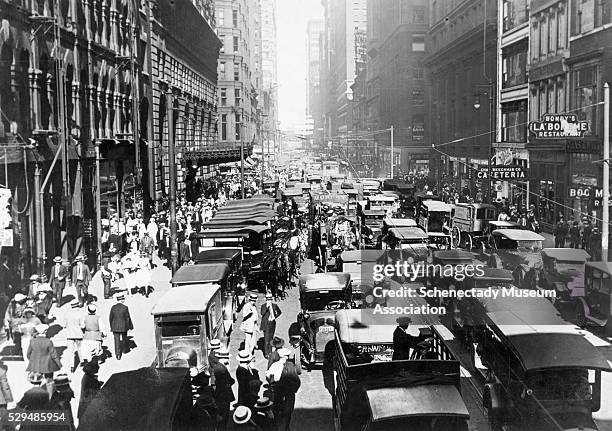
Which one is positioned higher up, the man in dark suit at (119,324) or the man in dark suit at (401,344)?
the man in dark suit at (401,344)

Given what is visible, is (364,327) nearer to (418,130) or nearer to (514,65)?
(514,65)

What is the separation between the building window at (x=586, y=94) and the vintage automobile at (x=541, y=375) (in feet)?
81.4

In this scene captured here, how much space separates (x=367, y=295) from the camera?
1845 cm

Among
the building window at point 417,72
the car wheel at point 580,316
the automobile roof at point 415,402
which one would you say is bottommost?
the car wheel at point 580,316

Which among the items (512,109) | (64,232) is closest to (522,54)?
(512,109)

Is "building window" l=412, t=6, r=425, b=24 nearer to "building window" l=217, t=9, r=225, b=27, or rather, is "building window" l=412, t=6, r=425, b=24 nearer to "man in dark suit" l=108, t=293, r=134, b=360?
"building window" l=217, t=9, r=225, b=27

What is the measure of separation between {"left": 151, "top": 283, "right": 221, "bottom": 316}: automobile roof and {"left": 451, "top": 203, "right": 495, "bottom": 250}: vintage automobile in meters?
18.7

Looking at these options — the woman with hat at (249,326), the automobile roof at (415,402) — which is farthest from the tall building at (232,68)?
the automobile roof at (415,402)

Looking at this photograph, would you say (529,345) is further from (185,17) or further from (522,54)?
(185,17)

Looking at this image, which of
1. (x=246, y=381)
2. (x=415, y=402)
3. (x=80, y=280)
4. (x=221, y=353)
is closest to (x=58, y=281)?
(x=80, y=280)

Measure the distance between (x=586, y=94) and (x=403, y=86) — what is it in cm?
6616

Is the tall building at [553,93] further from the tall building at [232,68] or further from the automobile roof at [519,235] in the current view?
the tall building at [232,68]

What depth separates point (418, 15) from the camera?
99375mm

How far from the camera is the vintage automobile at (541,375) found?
1071cm
